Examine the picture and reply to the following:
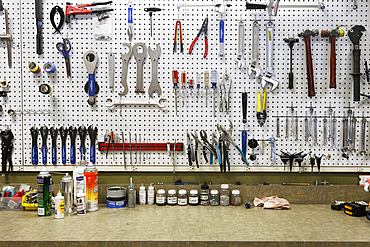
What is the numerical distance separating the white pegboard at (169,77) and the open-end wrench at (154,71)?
4 cm

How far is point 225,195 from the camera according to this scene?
2240 millimetres

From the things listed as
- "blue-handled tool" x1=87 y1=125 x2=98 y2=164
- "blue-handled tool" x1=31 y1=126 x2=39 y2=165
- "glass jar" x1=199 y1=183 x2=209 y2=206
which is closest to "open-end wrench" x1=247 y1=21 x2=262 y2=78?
"glass jar" x1=199 y1=183 x2=209 y2=206

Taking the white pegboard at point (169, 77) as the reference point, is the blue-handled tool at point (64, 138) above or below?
below

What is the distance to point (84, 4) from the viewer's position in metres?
2.39

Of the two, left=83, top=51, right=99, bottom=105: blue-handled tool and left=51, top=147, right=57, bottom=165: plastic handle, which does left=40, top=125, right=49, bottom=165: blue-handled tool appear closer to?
left=51, top=147, right=57, bottom=165: plastic handle

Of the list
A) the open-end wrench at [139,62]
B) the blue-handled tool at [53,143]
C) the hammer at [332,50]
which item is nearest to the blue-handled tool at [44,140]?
the blue-handled tool at [53,143]

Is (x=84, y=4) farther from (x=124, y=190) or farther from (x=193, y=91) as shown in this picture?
(x=124, y=190)

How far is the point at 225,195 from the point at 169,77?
1.03 m

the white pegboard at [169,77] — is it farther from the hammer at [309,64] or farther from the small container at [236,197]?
the small container at [236,197]

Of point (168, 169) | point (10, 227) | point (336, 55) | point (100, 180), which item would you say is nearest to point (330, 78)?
point (336, 55)

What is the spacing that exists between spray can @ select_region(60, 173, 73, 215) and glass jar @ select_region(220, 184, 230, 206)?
1.09 metres

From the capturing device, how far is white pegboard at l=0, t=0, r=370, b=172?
7.78 ft

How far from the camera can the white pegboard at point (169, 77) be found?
7.78 ft

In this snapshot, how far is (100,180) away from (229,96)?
127 cm
